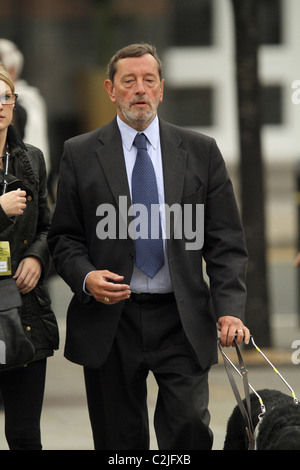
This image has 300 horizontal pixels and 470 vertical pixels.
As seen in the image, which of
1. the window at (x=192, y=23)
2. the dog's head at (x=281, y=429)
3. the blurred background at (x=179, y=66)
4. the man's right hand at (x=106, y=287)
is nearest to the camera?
the dog's head at (x=281, y=429)

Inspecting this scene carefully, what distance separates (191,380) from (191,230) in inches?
26.5

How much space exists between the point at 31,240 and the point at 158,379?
Answer: 88 centimetres

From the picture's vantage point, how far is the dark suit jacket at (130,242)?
463 centimetres

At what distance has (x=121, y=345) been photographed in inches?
184

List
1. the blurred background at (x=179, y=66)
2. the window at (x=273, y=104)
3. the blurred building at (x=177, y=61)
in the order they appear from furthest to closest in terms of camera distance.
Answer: the window at (x=273, y=104)
the blurred building at (x=177, y=61)
the blurred background at (x=179, y=66)

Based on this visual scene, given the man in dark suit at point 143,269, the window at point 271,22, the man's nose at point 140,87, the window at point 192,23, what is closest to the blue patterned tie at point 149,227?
the man in dark suit at point 143,269

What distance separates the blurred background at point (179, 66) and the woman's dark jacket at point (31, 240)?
1188 centimetres

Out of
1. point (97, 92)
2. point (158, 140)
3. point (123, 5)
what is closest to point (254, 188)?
point (158, 140)

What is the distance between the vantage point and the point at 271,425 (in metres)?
4.32

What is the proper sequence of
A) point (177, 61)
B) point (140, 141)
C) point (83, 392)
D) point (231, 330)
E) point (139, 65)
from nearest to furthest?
1. point (231, 330)
2. point (139, 65)
3. point (140, 141)
4. point (83, 392)
5. point (177, 61)

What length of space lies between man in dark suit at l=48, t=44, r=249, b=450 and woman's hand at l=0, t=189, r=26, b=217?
20cm

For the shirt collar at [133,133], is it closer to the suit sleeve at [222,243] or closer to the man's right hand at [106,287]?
the suit sleeve at [222,243]

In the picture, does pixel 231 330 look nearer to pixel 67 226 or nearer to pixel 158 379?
pixel 158 379

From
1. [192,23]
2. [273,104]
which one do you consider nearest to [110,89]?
[192,23]
